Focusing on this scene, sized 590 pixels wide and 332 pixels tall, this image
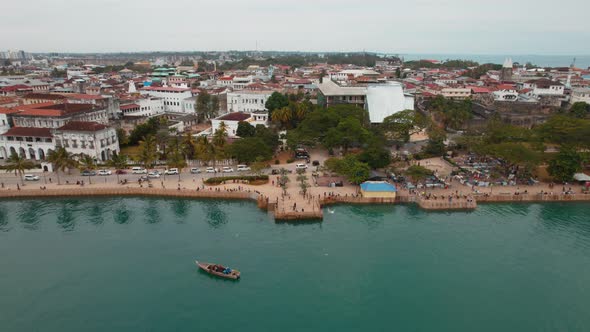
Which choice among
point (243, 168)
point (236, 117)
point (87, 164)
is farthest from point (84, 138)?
point (236, 117)

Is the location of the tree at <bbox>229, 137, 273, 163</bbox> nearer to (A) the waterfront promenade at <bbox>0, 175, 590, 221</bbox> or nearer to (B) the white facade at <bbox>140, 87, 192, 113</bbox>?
(A) the waterfront promenade at <bbox>0, 175, 590, 221</bbox>

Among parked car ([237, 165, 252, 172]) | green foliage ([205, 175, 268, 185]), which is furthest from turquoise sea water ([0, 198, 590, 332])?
parked car ([237, 165, 252, 172])

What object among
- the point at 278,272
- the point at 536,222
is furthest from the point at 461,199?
the point at 278,272

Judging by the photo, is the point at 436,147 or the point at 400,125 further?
the point at 400,125

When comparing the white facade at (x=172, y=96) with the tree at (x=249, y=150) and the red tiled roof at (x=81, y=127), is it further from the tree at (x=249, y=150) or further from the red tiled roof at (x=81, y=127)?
the tree at (x=249, y=150)

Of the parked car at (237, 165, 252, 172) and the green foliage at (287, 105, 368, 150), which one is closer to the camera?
the parked car at (237, 165, 252, 172)

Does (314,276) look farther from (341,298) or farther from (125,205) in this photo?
(125,205)

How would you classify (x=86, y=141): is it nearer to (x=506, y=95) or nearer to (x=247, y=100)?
(x=247, y=100)
